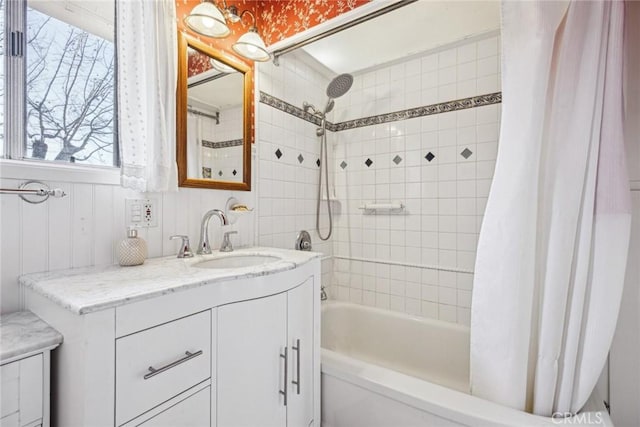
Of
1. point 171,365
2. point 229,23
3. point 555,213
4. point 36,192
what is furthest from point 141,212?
point 555,213

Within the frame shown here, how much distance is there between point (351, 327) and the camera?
225cm

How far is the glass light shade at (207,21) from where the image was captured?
1.30 m

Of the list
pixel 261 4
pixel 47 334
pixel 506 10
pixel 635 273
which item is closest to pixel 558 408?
pixel 635 273

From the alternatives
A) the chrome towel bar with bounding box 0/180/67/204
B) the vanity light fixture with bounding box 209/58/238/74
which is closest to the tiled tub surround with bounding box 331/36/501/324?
the vanity light fixture with bounding box 209/58/238/74

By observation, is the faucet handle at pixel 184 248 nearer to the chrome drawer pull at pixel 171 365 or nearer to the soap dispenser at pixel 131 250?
the soap dispenser at pixel 131 250

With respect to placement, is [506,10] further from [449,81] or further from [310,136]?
[310,136]

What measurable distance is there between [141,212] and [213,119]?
0.60 metres

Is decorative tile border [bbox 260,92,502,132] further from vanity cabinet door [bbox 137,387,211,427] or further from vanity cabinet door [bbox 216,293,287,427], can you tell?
vanity cabinet door [bbox 137,387,211,427]

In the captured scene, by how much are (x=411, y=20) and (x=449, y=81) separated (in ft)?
1.59

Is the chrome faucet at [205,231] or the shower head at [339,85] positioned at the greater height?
the shower head at [339,85]

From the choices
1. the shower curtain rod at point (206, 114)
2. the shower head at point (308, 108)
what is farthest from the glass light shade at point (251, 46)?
the shower head at point (308, 108)

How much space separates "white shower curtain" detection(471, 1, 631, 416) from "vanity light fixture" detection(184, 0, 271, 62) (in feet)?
3.67

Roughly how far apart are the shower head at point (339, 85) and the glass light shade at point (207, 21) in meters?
0.83

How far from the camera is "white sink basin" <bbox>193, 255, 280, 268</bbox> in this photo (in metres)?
1.35
